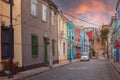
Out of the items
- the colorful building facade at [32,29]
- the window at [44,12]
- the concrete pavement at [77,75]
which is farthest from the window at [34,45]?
the window at [44,12]

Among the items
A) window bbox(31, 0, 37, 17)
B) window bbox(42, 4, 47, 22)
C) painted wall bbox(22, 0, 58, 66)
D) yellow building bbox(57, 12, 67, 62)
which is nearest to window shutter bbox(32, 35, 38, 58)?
painted wall bbox(22, 0, 58, 66)

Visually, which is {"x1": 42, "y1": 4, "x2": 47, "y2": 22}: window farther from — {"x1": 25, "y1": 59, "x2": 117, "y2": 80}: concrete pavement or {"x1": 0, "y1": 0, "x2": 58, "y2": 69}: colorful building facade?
{"x1": 25, "y1": 59, "x2": 117, "y2": 80}: concrete pavement

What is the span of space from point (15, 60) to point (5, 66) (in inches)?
127

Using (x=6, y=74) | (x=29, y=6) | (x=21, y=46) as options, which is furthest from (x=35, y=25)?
(x=6, y=74)

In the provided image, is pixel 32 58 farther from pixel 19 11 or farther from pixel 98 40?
pixel 98 40

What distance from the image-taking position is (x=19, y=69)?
2672cm

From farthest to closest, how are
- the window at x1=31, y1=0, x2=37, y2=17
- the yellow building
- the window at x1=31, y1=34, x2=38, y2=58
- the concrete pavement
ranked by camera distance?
the yellow building < the window at x1=31, y1=34, x2=38, y2=58 < the window at x1=31, y1=0, x2=37, y2=17 < the concrete pavement

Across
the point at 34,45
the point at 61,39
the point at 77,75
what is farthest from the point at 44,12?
the point at 61,39

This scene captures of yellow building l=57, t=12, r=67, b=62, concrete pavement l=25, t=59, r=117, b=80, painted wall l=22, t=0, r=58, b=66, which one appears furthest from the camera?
yellow building l=57, t=12, r=67, b=62

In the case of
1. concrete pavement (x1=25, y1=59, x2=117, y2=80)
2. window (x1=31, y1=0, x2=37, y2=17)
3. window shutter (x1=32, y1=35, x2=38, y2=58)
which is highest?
window (x1=31, y1=0, x2=37, y2=17)

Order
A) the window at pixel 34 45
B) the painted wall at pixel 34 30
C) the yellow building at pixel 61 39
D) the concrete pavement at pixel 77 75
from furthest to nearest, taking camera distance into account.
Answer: the yellow building at pixel 61 39
the window at pixel 34 45
the painted wall at pixel 34 30
the concrete pavement at pixel 77 75

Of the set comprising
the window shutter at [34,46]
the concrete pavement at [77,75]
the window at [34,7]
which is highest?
the window at [34,7]

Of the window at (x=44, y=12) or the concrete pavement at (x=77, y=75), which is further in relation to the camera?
the window at (x=44, y=12)

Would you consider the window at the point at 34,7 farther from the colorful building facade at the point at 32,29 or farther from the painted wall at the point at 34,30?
the painted wall at the point at 34,30
